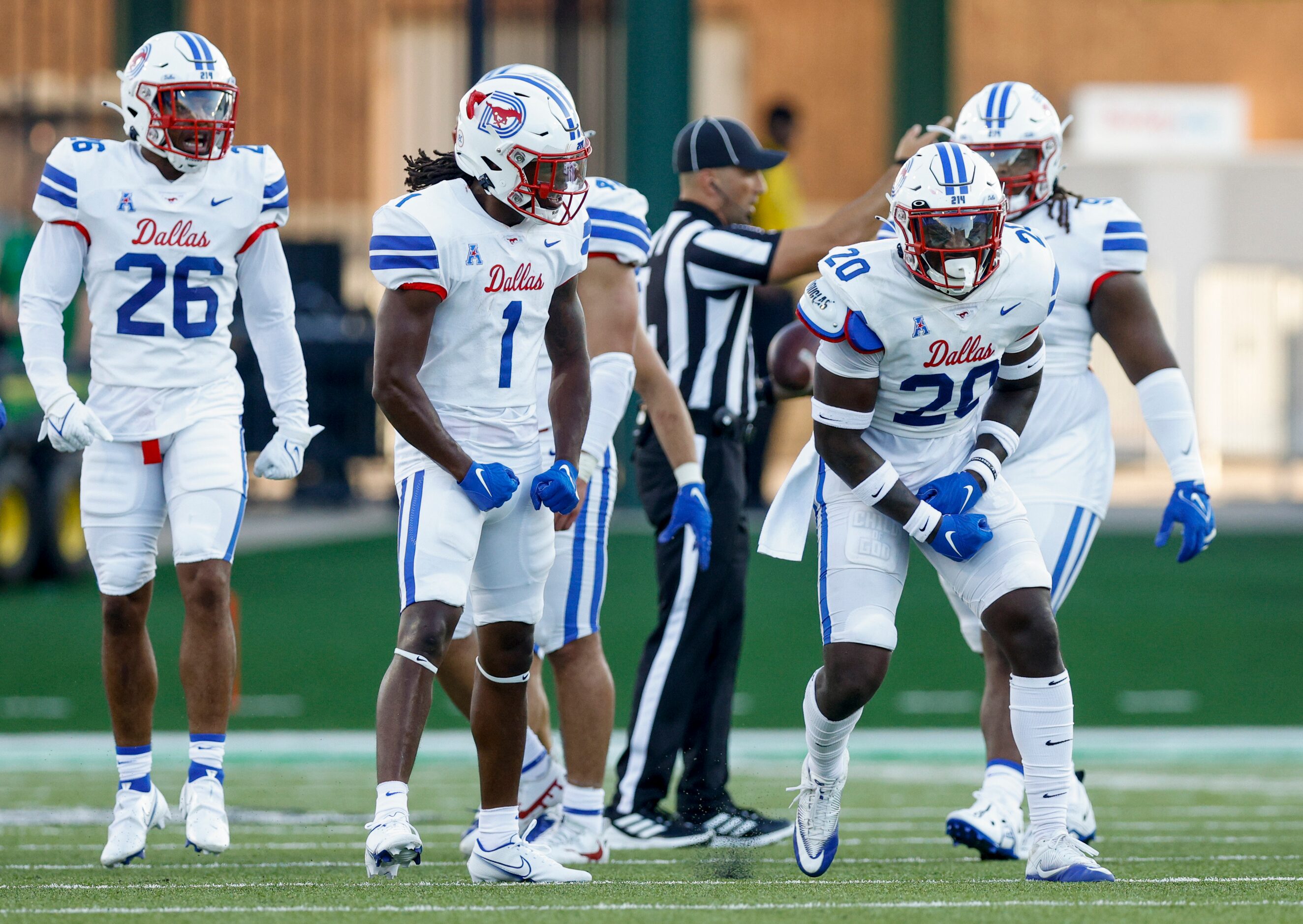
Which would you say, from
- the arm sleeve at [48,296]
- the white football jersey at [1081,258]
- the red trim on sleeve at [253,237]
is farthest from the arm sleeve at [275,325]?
the white football jersey at [1081,258]

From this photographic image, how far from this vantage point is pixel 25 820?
5.62m

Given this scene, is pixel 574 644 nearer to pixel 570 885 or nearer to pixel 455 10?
pixel 570 885

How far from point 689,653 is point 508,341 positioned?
1.42 meters

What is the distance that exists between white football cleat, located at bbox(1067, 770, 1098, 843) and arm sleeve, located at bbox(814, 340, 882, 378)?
4.22 ft

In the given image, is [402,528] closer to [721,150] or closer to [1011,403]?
[1011,403]

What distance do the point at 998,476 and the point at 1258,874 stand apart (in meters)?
1.05

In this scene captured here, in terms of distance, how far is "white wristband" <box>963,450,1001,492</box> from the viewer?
14.1 feet

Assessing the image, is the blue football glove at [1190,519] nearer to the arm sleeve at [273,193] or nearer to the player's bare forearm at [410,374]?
the player's bare forearm at [410,374]

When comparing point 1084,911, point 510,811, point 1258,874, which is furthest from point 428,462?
point 1258,874

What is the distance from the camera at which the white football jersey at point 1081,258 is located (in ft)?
16.2

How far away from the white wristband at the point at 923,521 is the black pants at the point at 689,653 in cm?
107

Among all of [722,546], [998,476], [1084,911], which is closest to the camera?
[1084,911]

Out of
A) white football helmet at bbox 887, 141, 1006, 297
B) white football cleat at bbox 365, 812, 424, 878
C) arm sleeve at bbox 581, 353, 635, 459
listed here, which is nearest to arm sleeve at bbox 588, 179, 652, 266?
arm sleeve at bbox 581, 353, 635, 459

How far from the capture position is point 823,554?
4402 millimetres
